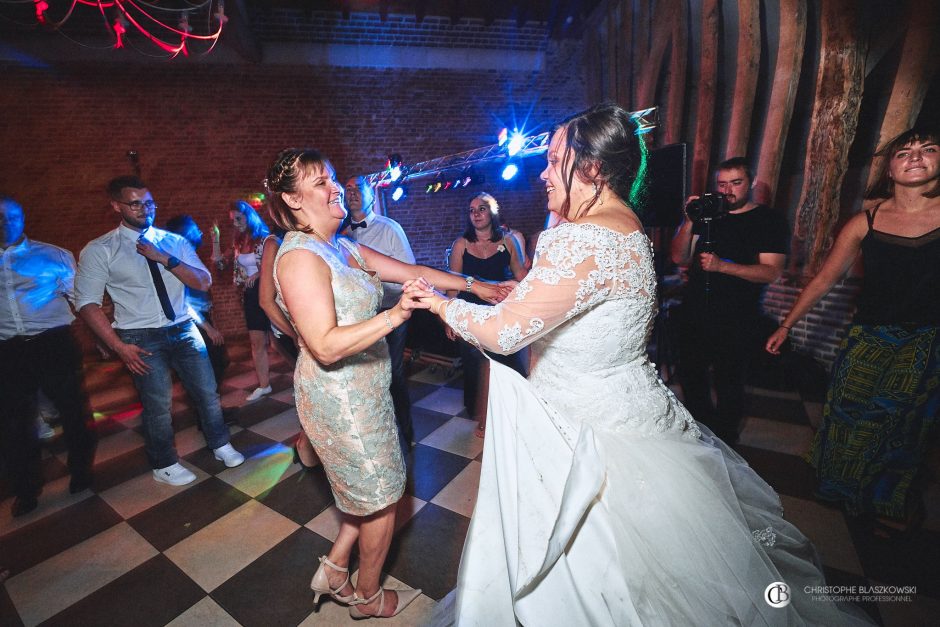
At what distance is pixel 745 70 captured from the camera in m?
3.84

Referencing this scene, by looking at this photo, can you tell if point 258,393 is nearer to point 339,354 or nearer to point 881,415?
point 339,354

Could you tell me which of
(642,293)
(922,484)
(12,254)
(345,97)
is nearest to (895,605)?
(922,484)

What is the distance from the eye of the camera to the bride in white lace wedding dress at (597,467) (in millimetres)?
1107

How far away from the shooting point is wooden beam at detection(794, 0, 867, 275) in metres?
3.01

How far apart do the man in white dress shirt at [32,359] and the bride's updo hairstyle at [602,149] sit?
3.25 m

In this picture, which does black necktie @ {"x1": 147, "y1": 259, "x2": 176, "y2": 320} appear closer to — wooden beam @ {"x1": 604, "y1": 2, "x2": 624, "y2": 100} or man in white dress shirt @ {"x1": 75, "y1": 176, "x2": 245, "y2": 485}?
A: man in white dress shirt @ {"x1": 75, "y1": 176, "x2": 245, "y2": 485}

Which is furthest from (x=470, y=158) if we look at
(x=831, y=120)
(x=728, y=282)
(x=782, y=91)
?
(x=728, y=282)

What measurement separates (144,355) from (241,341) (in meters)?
4.42

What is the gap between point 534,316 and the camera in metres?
1.09

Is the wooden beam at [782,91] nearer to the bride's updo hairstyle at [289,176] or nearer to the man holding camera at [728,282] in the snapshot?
the man holding camera at [728,282]

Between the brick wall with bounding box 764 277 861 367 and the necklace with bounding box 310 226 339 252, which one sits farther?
the brick wall with bounding box 764 277 861 367

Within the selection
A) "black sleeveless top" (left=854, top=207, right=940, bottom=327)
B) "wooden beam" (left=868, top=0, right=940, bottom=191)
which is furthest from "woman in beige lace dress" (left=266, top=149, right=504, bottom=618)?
"wooden beam" (left=868, top=0, right=940, bottom=191)

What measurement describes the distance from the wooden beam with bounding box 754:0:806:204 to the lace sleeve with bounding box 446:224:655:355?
3.49 m

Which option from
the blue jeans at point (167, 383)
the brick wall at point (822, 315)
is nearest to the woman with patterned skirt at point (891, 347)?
the brick wall at point (822, 315)
